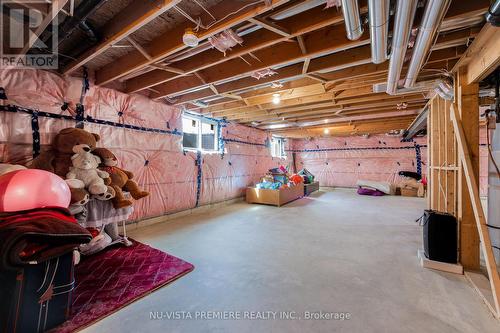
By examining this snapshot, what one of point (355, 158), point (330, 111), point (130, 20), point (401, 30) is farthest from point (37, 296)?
point (355, 158)

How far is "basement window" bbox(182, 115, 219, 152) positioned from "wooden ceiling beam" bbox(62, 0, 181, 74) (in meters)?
2.45

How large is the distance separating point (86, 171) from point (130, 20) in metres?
Answer: 1.67

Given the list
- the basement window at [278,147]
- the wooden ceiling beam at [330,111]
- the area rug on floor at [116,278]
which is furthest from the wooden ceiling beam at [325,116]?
the area rug on floor at [116,278]

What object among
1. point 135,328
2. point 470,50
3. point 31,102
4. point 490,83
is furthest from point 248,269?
point 490,83

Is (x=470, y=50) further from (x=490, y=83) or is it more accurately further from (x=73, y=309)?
(x=73, y=309)

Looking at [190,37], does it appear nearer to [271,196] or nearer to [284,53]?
[284,53]

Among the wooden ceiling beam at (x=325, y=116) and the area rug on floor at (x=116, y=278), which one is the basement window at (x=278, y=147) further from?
the area rug on floor at (x=116, y=278)

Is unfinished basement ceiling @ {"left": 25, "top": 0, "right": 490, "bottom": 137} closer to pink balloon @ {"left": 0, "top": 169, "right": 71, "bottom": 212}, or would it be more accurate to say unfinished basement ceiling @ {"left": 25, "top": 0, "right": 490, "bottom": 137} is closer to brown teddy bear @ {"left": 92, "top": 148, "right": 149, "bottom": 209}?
brown teddy bear @ {"left": 92, "top": 148, "right": 149, "bottom": 209}

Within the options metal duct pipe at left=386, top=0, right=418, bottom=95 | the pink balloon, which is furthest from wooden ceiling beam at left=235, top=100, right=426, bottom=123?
the pink balloon

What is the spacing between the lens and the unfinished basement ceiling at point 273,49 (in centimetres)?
157

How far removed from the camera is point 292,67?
107 inches

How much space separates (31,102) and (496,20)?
431 cm

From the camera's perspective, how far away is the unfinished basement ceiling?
157 centimetres

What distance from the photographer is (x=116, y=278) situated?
6.51 feet
